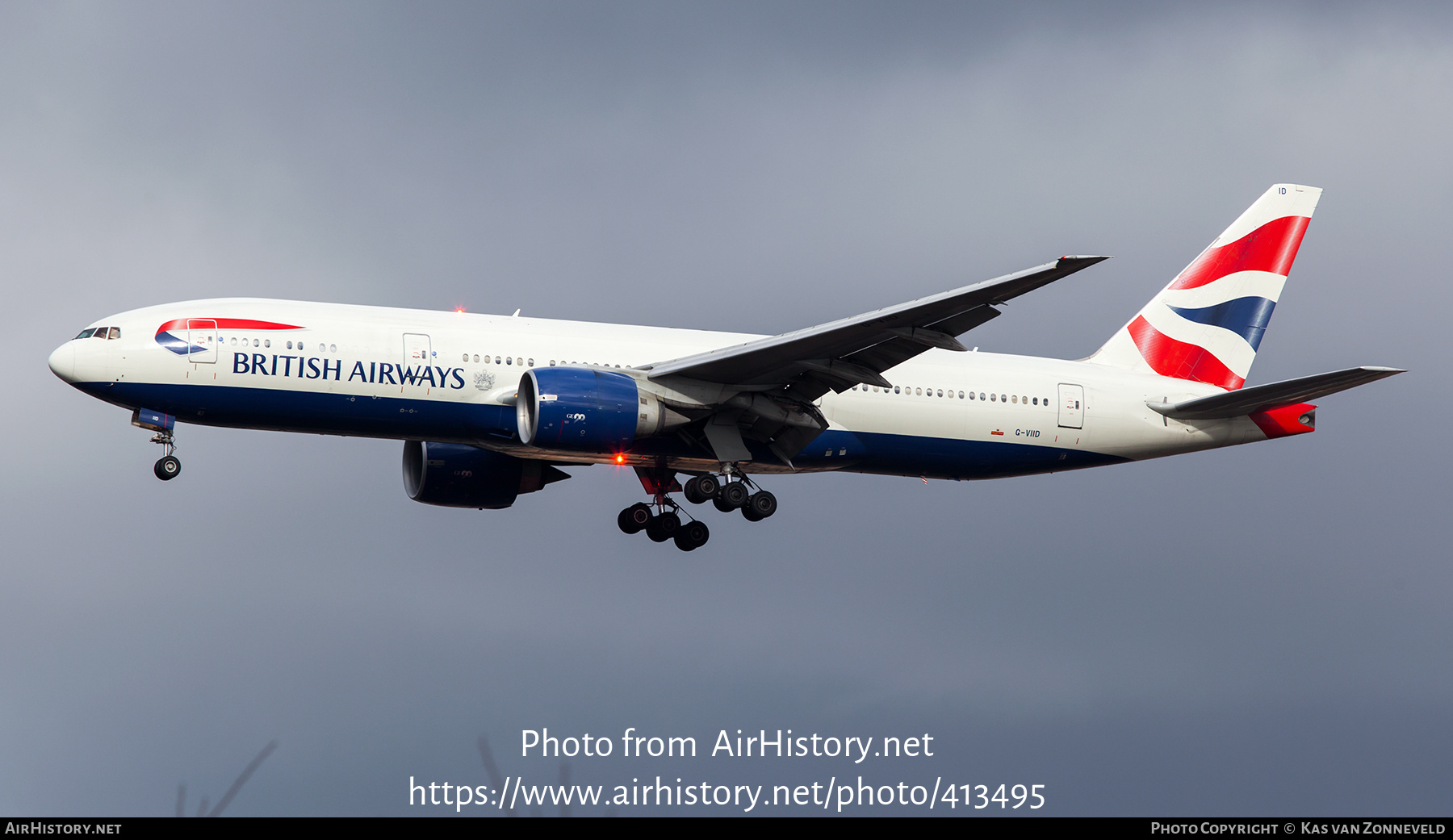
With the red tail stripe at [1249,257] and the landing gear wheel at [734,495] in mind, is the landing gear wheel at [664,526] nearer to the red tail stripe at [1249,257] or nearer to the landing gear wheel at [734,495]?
the landing gear wheel at [734,495]

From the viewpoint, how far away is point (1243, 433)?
39844 mm

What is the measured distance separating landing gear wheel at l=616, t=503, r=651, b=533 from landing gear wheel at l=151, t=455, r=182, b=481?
1090 cm

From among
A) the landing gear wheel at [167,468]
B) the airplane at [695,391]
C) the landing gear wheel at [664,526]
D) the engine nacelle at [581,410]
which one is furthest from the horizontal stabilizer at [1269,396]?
the landing gear wheel at [167,468]

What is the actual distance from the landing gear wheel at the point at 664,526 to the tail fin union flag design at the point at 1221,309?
1328cm

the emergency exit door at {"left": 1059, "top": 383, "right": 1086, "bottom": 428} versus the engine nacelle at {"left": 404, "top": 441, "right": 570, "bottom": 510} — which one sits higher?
the emergency exit door at {"left": 1059, "top": 383, "right": 1086, "bottom": 428}

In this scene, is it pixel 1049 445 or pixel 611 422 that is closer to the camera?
pixel 611 422

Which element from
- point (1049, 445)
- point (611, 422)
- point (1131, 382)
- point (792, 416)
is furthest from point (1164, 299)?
point (611, 422)

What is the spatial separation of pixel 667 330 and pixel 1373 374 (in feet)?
51.8

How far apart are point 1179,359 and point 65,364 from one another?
27590 mm

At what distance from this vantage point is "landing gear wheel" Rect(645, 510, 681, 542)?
131 ft

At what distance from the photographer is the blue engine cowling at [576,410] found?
33.1 m

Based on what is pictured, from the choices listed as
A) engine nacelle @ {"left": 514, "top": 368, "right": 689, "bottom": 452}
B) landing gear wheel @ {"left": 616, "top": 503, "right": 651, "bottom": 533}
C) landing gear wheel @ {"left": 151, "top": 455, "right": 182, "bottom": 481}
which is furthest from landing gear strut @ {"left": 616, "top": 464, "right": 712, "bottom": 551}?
landing gear wheel @ {"left": 151, "top": 455, "right": 182, "bottom": 481}

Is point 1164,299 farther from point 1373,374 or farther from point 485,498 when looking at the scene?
point 485,498

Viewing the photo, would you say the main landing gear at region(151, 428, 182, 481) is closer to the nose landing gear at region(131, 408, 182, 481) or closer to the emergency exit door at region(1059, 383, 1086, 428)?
the nose landing gear at region(131, 408, 182, 481)
